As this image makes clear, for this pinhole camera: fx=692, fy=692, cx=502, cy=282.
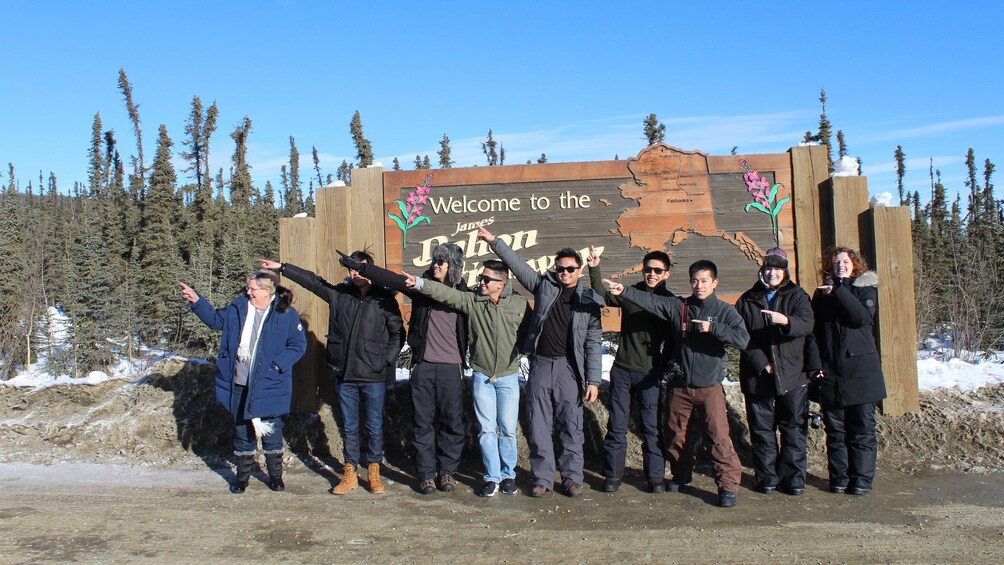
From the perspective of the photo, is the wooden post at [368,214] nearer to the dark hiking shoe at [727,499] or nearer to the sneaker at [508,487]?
the sneaker at [508,487]

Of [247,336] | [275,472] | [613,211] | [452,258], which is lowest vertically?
[275,472]

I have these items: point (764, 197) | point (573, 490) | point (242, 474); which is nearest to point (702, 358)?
point (573, 490)

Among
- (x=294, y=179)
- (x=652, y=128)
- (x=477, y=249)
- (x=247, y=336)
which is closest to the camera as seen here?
(x=247, y=336)

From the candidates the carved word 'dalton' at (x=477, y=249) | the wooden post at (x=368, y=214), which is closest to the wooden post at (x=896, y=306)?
the carved word 'dalton' at (x=477, y=249)

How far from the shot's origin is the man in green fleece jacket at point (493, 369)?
4891 mm

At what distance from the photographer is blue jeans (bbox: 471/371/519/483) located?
4887 millimetres

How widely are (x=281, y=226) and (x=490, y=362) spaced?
2.51m

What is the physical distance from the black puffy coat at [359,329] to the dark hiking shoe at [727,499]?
2.47 m

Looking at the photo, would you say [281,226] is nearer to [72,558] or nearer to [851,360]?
[72,558]

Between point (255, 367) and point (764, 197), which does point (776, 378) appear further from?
point (255, 367)

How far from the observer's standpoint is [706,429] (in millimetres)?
4641

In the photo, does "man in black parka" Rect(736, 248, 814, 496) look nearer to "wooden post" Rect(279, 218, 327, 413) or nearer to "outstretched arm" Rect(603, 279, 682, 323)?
"outstretched arm" Rect(603, 279, 682, 323)

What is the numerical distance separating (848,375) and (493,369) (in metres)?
2.44

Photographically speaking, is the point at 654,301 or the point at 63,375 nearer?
the point at 654,301
